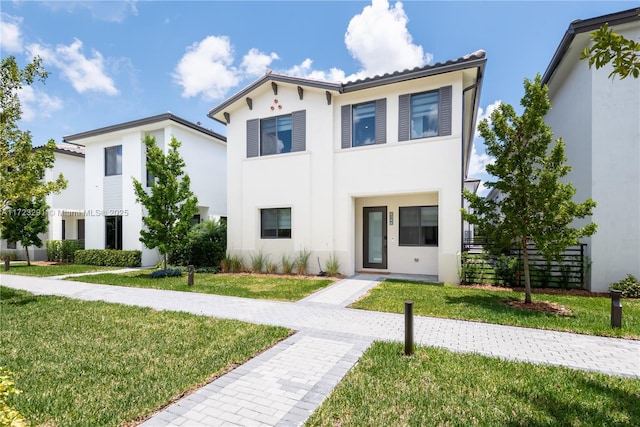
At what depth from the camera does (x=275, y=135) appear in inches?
621

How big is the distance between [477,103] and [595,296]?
9.66m

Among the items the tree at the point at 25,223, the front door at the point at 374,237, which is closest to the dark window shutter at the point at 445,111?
the front door at the point at 374,237

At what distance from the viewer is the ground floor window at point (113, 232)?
19.9 metres

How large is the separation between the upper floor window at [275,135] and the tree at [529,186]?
30.1 ft

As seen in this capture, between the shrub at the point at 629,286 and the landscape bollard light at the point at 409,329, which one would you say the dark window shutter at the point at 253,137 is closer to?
the landscape bollard light at the point at 409,329

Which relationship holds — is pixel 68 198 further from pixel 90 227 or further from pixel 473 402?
pixel 473 402

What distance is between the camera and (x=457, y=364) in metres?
5.09

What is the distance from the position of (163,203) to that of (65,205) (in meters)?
14.6

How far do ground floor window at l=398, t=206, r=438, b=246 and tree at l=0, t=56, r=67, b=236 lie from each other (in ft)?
44.0

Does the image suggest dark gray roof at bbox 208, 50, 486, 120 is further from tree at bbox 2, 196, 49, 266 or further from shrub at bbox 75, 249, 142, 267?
tree at bbox 2, 196, 49, 266

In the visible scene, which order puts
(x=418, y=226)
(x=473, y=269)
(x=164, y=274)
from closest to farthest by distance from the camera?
1. (x=473, y=269)
2. (x=418, y=226)
3. (x=164, y=274)

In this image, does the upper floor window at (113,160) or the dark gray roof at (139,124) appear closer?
the dark gray roof at (139,124)

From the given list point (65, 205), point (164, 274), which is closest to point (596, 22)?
point (164, 274)

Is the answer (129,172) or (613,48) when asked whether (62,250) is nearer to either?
(129,172)
